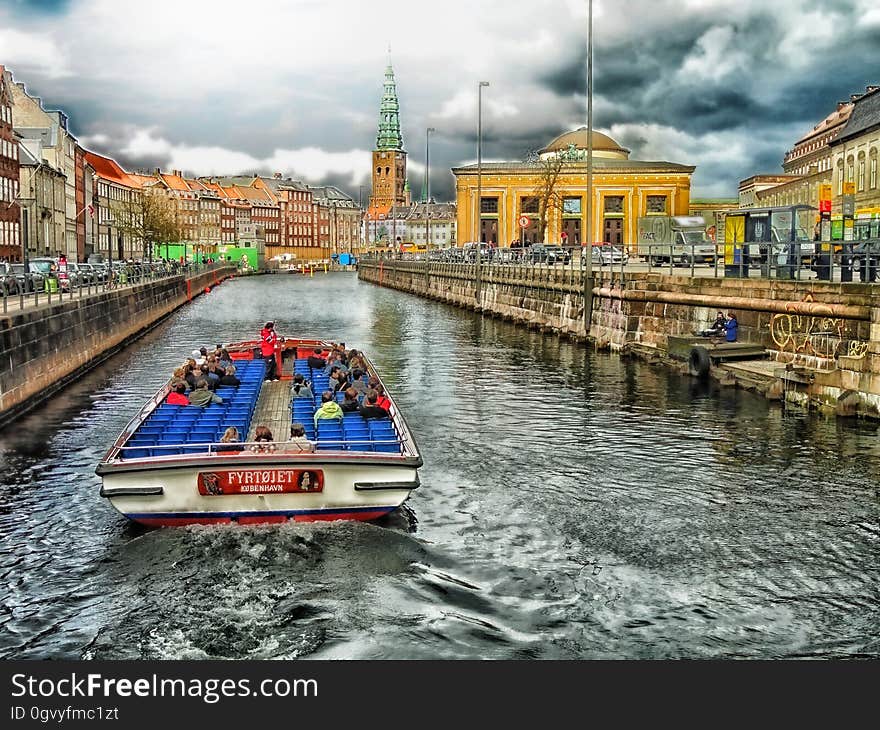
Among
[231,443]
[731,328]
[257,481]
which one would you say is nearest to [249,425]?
[231,443]

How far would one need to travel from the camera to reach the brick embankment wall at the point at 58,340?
26712 mm

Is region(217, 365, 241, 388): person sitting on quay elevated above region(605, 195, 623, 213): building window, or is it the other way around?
region(605, 195, 623, 213): building window

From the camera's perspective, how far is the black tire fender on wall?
108ft

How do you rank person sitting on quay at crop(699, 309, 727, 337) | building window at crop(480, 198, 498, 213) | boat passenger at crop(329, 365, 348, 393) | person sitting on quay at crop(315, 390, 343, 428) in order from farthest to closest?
building window at crop(480, 198, 498, 213)
person sitting on quay at crop(699, 309, 727, 337)
boat passenger at crop(329, 365, 348, 393)
person sitting on quay at crop(315, 390, 343, 428)

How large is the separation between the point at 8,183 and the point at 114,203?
83.5 m

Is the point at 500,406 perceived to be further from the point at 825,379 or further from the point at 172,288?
the point at 172,288

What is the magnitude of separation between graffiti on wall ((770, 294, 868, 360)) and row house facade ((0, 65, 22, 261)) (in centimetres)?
5931

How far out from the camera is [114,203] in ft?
525

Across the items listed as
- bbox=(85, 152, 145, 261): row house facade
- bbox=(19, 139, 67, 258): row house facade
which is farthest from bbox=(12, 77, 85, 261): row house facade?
bbox=(85, 152, 145, 261): row house facade

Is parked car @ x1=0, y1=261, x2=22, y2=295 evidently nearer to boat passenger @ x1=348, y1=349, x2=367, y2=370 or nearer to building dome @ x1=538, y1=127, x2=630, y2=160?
boat passenger @ x1=348, y1=349, x2=367, y2=370

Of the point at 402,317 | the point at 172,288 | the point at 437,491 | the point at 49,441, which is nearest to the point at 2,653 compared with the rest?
the point at 437,491

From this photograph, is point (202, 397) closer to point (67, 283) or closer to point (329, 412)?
point (329, 412)

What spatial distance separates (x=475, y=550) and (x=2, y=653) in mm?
6512

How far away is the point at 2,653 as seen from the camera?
11.9 metres
